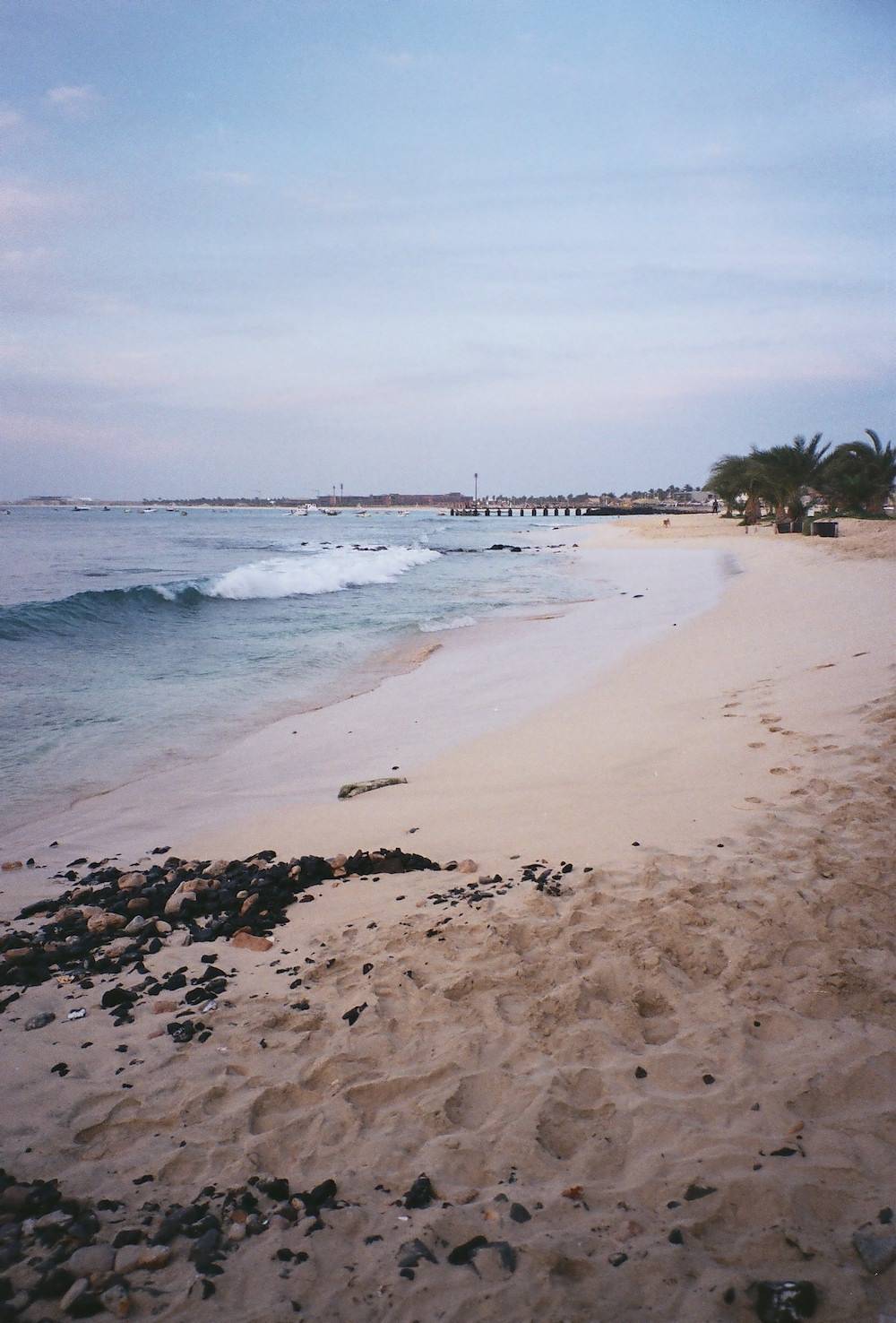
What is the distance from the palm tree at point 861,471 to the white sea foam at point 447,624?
32.3 m

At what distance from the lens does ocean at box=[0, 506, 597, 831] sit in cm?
800

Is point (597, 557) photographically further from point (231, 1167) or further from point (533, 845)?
point (231, 1167)

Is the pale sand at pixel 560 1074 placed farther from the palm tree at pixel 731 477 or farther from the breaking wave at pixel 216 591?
the palm tree at pixel 731 477

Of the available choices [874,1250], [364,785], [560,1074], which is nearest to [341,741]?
[364,785]

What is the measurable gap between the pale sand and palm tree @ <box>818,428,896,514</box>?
1715 inches

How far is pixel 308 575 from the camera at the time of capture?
28.7 m

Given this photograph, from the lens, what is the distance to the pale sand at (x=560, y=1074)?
2043mm

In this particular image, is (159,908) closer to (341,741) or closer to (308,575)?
(341,741)

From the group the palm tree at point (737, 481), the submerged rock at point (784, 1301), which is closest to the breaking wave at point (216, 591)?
the submerged rock at point (784, 1301)

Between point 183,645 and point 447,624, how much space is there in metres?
6.07

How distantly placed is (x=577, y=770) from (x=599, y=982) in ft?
9.70

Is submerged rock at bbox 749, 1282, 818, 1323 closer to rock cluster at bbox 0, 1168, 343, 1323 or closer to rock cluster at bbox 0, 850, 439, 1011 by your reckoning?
rock cluster at bbox 0, 1168, 343, 1323

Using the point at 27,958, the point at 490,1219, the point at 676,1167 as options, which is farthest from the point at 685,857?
the point at 27,958

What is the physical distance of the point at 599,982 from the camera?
10.7 ft
